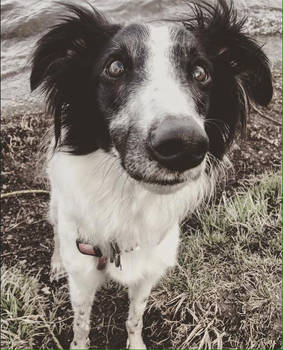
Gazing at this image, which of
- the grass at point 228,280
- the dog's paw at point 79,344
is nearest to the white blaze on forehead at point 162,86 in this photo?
the grass at point 228,280

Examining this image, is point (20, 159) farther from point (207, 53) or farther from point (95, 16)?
point (207, 53)

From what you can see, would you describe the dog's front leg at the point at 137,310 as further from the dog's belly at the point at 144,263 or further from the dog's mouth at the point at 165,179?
the dog's mouth at the point at 165,179

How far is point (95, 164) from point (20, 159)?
6.51 feet

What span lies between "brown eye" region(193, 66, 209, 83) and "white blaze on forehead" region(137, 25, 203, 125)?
155 millimetres

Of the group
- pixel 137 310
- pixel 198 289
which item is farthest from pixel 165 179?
pixel 198 289

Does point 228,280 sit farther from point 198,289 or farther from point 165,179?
point 165,179

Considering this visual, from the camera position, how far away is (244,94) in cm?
219

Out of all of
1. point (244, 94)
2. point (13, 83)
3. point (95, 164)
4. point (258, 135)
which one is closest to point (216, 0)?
point (244, 94)

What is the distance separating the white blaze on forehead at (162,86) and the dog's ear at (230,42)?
1.06 ft

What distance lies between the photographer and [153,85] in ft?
5.54

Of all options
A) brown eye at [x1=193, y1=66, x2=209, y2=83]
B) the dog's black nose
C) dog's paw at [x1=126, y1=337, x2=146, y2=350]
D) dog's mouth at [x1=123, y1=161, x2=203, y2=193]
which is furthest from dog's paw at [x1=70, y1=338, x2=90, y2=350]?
brown eye at [x1=193, y1=66, x2=209, y2=83]

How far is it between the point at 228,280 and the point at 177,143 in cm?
189

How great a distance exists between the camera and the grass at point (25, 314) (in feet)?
8.73

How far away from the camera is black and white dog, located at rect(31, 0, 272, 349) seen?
5.50 feet
